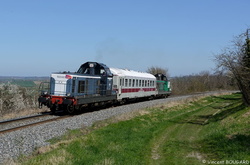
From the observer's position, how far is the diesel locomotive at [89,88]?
778 inches

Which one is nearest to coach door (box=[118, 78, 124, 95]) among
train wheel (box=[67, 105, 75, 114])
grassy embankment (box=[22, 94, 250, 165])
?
train wheel (box=[67, 105, 75, 114])

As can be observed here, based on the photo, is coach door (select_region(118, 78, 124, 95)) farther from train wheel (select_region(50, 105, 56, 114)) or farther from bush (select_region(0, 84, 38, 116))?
bush (select_region(0, 84, 38, 116))

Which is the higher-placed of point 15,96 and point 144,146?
point 15,96

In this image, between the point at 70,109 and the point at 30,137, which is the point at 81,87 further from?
the point at 30,137

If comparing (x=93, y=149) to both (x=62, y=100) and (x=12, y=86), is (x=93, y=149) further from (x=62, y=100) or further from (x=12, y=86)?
(x=12, y=86)

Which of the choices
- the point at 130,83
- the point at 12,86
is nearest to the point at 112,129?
the point at 130,83

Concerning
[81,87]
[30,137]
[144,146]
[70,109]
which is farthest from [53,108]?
[144,146]

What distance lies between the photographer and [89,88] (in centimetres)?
2198

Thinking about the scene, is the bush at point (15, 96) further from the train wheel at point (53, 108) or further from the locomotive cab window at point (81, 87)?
the locomotive cab window at point (81, 87)

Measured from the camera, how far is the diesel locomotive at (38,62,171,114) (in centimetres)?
A: 1975

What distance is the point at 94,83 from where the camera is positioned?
22734 mm

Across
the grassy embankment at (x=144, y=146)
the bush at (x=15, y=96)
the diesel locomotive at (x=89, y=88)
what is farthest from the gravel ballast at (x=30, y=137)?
the bush at (x=15, y=96)

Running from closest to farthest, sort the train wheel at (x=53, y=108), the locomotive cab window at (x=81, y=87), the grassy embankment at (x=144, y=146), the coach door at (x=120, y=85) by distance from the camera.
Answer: the grassy embankment at (x=144, y=146)
the train wheel at (x=53, y=108)
the locomotive cab window at (x=81, y=87)
the coach door at (x=120, y=85)

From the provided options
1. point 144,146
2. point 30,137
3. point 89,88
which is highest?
point 89,88
